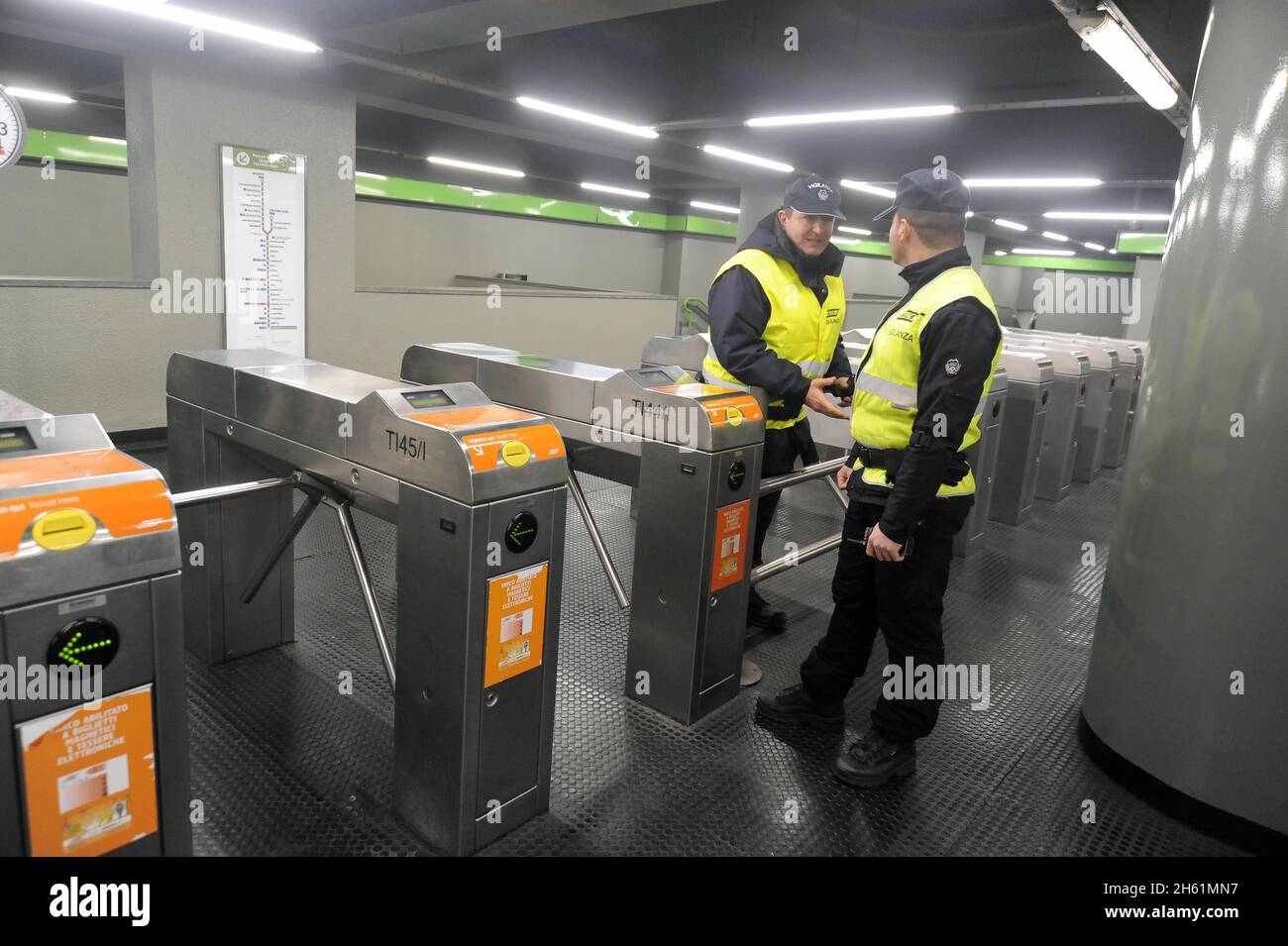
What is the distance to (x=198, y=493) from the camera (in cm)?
160

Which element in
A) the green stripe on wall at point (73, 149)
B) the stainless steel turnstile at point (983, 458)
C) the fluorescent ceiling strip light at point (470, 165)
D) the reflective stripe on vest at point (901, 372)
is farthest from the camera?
the fluorescent ceiling strip light at point (470, 165)

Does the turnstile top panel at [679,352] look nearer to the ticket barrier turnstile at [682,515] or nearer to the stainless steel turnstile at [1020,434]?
the stainless steel turnstile at [1020,434]

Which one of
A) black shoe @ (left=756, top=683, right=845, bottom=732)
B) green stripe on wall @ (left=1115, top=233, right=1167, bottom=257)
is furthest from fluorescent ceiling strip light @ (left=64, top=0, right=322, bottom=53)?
green stripe on wall @ (left=1115, top=233, right=1167, bottom=257)

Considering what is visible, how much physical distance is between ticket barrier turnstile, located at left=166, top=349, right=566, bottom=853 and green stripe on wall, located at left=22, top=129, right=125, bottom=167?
6599mm

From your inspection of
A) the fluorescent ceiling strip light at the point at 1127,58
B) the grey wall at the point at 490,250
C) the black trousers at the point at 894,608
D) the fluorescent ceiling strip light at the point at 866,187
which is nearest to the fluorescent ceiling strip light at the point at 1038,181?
the fluorescent ceiling strip light at the point at 866,187

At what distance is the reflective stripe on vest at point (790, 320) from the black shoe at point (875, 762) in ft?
3.00

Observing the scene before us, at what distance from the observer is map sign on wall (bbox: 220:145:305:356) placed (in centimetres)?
436

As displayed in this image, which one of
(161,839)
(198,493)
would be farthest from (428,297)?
(161,839)

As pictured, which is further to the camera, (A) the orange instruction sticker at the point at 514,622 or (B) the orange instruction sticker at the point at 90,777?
(A) the orange instruction sticker at the point at 514,622

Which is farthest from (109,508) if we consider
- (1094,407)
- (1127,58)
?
(1094,407)

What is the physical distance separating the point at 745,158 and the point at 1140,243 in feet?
25.1

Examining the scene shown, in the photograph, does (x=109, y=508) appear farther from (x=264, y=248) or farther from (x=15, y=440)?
(x=264, y=248)

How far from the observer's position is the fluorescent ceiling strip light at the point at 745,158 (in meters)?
7.34

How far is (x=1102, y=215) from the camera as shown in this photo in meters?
11.7
